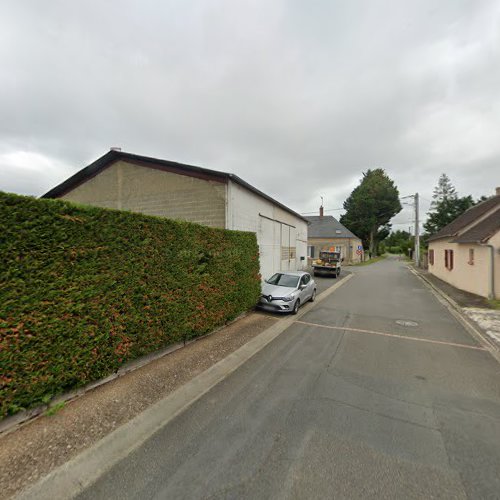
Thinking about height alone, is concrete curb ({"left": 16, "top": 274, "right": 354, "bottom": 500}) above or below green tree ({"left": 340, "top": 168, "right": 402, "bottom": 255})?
below

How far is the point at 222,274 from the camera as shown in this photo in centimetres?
A: 652

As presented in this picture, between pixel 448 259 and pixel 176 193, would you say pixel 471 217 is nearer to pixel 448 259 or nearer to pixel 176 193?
pixel 448 259

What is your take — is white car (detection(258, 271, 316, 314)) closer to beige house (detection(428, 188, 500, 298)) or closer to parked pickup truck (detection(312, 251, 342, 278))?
beige house (detection(428, 188, 500, 298))

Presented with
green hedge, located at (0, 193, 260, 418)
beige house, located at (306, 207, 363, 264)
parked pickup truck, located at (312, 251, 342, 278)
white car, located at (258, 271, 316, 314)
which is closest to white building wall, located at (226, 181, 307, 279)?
parked pickup truck, located at (312, 251, 342, 278)

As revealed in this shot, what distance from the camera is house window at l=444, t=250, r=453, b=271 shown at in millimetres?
14784

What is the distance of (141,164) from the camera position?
1044cm

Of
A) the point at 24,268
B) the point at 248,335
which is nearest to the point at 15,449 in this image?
the point at 24,268

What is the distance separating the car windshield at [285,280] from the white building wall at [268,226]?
7.42 feet

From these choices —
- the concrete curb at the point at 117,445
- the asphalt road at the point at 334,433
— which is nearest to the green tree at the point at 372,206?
the asphalt road at the point at 334,433

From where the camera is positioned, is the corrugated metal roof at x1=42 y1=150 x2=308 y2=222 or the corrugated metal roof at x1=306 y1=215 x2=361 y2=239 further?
the corrugated metal roof at x1=306 y1=215 x2=361 y2=239

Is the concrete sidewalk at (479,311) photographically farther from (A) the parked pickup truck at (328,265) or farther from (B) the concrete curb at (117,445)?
(A) the parked pickup truck at (328,265)

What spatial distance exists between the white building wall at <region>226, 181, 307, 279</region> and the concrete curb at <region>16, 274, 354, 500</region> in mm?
6030

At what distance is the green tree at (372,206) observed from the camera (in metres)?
41.8

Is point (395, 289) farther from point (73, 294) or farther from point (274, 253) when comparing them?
point (73, 294)
